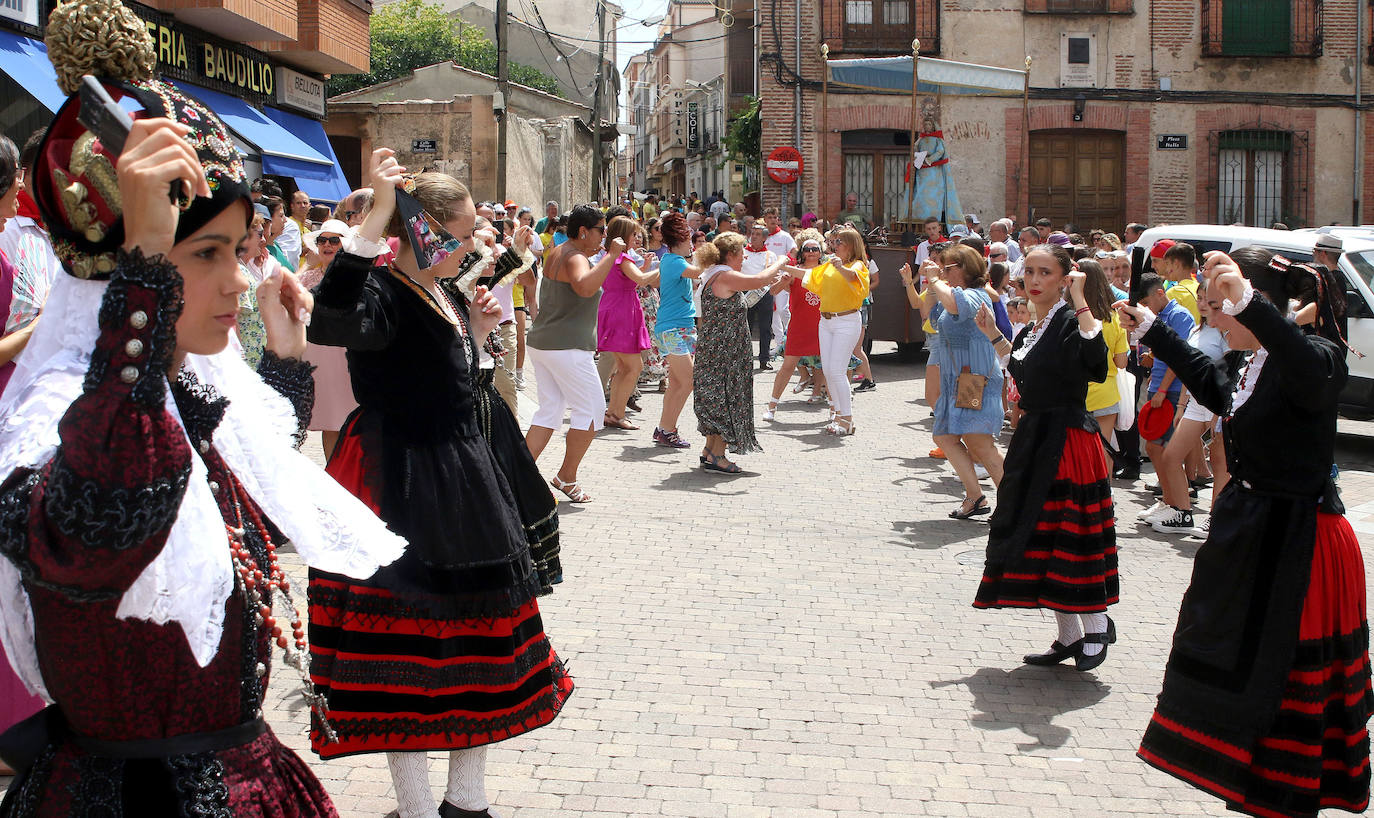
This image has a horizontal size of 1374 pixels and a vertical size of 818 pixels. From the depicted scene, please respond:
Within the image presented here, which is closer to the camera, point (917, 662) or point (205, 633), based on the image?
point (205, 633)

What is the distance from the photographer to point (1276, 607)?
12.3ft

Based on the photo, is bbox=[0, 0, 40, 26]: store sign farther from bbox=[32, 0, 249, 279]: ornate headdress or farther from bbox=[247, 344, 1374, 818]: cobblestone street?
bbox=[32, 0, 249, 279]: ornate headdress

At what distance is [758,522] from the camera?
8.27m

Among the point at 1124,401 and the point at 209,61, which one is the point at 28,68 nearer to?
the point at 209,61

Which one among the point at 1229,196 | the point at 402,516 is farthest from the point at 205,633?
the point at 1229,196

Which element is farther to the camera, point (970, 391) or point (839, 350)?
point (839, 350)

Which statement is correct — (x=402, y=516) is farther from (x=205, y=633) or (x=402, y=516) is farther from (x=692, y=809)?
(x=205, y=633)

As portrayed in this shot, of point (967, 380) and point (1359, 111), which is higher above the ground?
point (1359, 111)

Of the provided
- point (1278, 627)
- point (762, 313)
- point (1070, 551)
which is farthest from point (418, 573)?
point (762, 313)

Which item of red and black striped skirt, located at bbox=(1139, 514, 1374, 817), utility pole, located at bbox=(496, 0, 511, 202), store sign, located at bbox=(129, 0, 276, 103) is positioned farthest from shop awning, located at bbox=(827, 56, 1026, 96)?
red and black striped skirt, located at bbox=(1139, 514, 1374, 817)

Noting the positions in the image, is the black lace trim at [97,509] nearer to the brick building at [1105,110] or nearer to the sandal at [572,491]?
the sandal at [572,491]

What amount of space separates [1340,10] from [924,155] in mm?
12896

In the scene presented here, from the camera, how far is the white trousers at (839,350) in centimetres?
1170

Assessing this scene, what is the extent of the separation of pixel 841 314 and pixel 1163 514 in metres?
4.17
